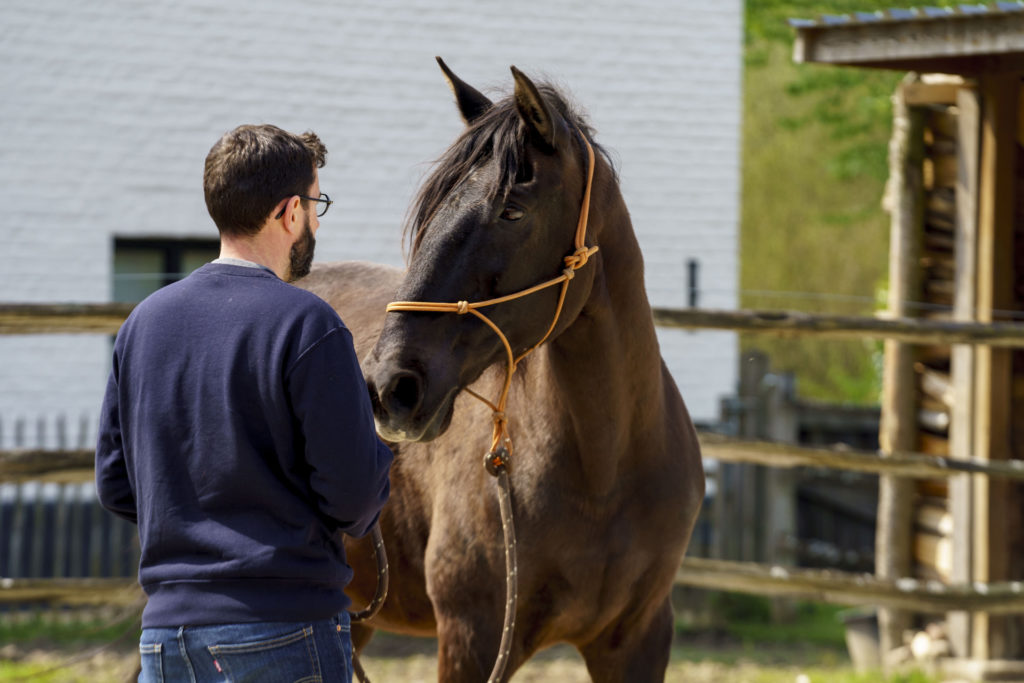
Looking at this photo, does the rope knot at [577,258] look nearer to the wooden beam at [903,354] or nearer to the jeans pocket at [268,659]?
the jeans pocket at [268,659]

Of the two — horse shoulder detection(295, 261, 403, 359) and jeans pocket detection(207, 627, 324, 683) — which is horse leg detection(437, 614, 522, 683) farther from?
horse shoulder detection(295, 261, 403, 359)

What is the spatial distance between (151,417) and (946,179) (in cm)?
499

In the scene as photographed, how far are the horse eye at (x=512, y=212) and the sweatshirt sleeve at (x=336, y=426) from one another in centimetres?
62

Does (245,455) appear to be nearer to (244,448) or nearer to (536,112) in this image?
(244,448)

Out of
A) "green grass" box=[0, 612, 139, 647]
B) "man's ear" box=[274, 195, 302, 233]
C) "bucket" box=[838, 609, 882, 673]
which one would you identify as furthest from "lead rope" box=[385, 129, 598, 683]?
"green grass" box=[0, 612, 139, 647]

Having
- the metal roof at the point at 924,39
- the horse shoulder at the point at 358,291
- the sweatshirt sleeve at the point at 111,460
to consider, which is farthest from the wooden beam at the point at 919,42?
the sweatshirt sleeve at the point at 111,460

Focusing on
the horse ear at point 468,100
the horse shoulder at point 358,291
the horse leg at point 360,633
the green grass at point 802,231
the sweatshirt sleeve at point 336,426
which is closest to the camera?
the sweatshirt sleeve at point 336,426

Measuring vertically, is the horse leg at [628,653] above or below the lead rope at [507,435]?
below

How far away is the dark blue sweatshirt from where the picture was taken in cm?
176

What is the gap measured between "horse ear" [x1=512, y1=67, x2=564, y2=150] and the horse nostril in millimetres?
A: 617

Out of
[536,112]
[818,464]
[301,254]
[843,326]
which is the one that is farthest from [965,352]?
[301,254]

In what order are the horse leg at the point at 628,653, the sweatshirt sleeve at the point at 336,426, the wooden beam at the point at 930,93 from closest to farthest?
the sweatshirt sleeve at the point at 336,426 < the horse leg at the point at 628,653 < the wooden beam at the point at 930,93

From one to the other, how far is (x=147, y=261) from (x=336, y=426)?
7.07 meters

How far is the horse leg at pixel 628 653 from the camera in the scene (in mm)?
2834
